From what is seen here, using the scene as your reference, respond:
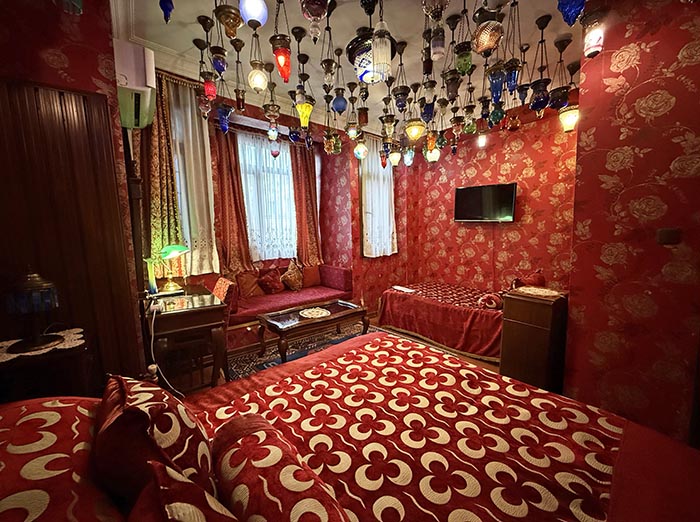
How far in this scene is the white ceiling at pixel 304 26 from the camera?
204cm

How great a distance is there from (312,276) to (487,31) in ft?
12.2

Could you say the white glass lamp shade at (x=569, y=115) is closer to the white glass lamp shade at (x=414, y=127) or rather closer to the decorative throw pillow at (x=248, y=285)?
the white glass lamp shade at (x=414, y=127)

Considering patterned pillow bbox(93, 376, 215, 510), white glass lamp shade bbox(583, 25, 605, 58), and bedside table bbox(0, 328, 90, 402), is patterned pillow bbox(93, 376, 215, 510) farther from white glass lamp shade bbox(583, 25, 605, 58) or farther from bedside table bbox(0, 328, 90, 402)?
white glass lamp shade bbox(583, 25, 605, 58)

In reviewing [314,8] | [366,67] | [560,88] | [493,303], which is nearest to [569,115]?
[560,88]

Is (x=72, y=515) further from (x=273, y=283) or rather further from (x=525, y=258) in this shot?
(x=525, y=258)

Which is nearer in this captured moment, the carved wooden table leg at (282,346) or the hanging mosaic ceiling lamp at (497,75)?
the hanging mosaic ceiling lamp at (497,75)

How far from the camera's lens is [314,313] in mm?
3180

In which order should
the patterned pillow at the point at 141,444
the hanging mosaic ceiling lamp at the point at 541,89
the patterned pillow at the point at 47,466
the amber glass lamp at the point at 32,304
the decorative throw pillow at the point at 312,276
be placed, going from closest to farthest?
1. the patterned pillow at the point at 47,466
2. the patterned pillow at the point at 141,444
3. the amber glass lamp at the point at 32,304
4. the hanging mosaic ceiling lamp at the point at 541,89
5. the decorative throw pillow at the point at 312,276

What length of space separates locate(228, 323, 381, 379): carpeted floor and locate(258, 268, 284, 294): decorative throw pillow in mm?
942

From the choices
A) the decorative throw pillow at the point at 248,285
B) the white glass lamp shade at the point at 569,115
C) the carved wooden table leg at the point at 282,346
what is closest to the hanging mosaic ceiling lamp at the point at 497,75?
the white glass lamp shade at the point at 569,115

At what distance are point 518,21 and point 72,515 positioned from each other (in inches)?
129

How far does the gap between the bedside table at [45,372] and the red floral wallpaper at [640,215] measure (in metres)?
2.92

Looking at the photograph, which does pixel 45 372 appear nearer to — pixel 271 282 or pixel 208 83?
pixel 208 83

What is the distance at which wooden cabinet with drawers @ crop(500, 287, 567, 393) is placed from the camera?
2.29 meters
